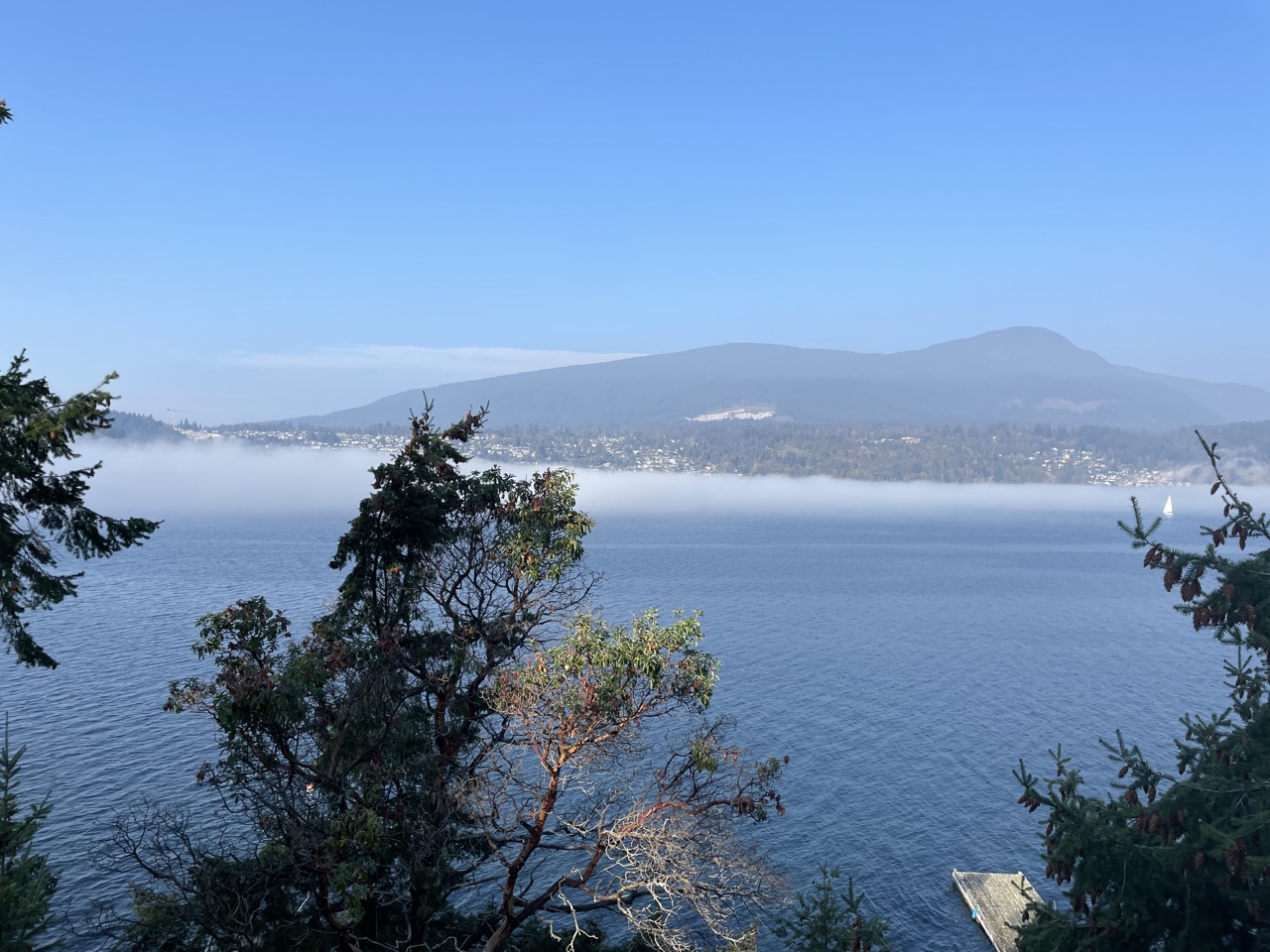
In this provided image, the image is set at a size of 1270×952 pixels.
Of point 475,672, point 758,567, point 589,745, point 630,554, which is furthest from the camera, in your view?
point 630,554

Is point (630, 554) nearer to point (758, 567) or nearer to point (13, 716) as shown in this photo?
point (758, 567)

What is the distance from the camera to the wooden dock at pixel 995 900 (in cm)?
3819

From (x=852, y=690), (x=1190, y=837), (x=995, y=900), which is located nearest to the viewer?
(x=1190, y=837)

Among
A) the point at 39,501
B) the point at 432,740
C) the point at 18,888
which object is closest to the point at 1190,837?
the point at 432,740

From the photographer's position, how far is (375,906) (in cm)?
2236

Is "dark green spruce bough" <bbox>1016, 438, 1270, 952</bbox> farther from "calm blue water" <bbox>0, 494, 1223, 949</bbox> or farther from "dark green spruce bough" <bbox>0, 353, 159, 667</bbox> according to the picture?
"calm blue water" <bbox>0, 494, 1223, 949</bbox>

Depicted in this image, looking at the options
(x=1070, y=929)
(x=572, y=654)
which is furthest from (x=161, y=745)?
(x=1070, y=929)

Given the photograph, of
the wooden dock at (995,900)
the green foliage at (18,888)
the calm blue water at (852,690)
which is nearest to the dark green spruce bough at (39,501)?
the green foliage at (18,888)

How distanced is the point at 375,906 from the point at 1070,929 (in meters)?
16.7

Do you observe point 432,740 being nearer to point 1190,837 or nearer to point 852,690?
point 1190,837

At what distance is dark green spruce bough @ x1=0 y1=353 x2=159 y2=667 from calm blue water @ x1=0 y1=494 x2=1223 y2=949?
23345 mm

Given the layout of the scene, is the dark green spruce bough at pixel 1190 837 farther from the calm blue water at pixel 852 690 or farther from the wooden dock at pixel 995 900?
the calm blue water at pixel 852 690

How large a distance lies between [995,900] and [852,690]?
33.0 metres

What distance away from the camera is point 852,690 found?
241ft
